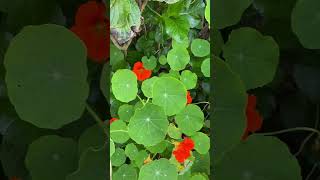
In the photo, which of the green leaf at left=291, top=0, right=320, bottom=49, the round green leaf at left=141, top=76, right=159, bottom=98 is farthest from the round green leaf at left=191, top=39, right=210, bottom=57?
the green leaf at left=291, top=0, right=320, bottom=49

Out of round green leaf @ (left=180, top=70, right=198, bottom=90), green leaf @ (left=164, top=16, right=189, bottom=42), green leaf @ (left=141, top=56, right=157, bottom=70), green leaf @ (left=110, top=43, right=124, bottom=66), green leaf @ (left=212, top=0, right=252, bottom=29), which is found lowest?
round green leaf @ (left=180, top=70, right=198, bottom=90)

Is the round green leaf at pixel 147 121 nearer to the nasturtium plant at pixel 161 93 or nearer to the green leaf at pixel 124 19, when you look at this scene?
the nasturtium plant at pixel 161 93

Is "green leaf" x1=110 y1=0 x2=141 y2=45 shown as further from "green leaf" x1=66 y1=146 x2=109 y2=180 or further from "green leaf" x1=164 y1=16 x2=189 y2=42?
"green leaf" x1=66 y1=146 x2=109 y2=180

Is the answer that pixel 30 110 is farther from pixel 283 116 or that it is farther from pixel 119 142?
pixel 283 116

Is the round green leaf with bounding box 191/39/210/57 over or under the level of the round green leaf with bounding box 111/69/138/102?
over

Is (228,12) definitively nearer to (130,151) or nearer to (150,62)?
(150,62)

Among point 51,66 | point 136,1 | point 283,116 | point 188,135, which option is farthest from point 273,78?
point 51,66

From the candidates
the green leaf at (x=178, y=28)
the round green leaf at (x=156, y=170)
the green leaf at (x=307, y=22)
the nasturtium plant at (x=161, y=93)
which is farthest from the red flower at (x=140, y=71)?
the green leaf at (x=307, y=22)
